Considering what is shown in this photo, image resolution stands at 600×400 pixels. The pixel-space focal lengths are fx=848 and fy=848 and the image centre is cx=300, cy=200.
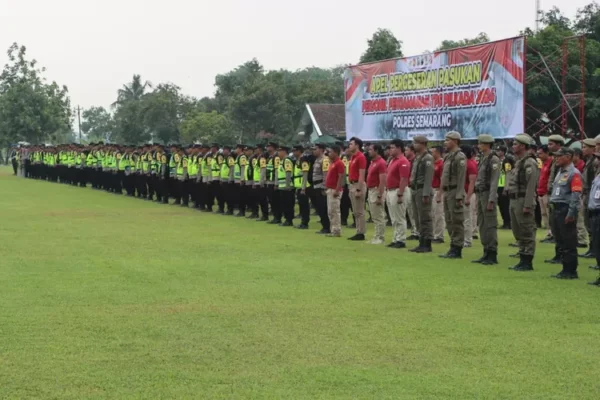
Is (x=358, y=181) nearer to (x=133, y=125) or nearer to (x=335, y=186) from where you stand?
(x=335, y=186)

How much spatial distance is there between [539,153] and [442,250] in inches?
127

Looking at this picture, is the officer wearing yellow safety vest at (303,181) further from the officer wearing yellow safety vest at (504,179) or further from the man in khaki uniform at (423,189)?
the man in khaki uniform at (423,189)

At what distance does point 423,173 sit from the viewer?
13523mm

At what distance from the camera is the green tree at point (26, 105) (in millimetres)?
54812

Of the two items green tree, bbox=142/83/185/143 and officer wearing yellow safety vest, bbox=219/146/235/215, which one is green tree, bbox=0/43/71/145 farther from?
officer wearing yellow safety vest, bbox=219/146/235/215

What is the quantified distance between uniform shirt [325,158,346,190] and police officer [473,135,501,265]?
13.9ft

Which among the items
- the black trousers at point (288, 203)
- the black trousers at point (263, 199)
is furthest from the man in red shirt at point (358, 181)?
the black trousers at point (263, 199)

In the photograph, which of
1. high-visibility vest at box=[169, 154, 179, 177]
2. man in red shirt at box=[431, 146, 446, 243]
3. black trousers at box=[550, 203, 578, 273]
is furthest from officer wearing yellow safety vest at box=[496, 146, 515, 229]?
high-visibility vest at box=[169, 154, 179, 177]

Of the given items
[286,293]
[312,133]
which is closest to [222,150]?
[286,293]

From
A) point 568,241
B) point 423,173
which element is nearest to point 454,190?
point 423,173

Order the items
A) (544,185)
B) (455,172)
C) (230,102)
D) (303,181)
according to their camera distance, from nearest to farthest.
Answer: (455,172)
(544,185)
(303,181)
(230,102)

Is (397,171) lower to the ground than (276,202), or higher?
higher

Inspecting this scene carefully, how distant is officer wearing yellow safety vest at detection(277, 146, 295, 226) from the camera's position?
17906 millimetres

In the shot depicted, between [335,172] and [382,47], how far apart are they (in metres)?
25.0
